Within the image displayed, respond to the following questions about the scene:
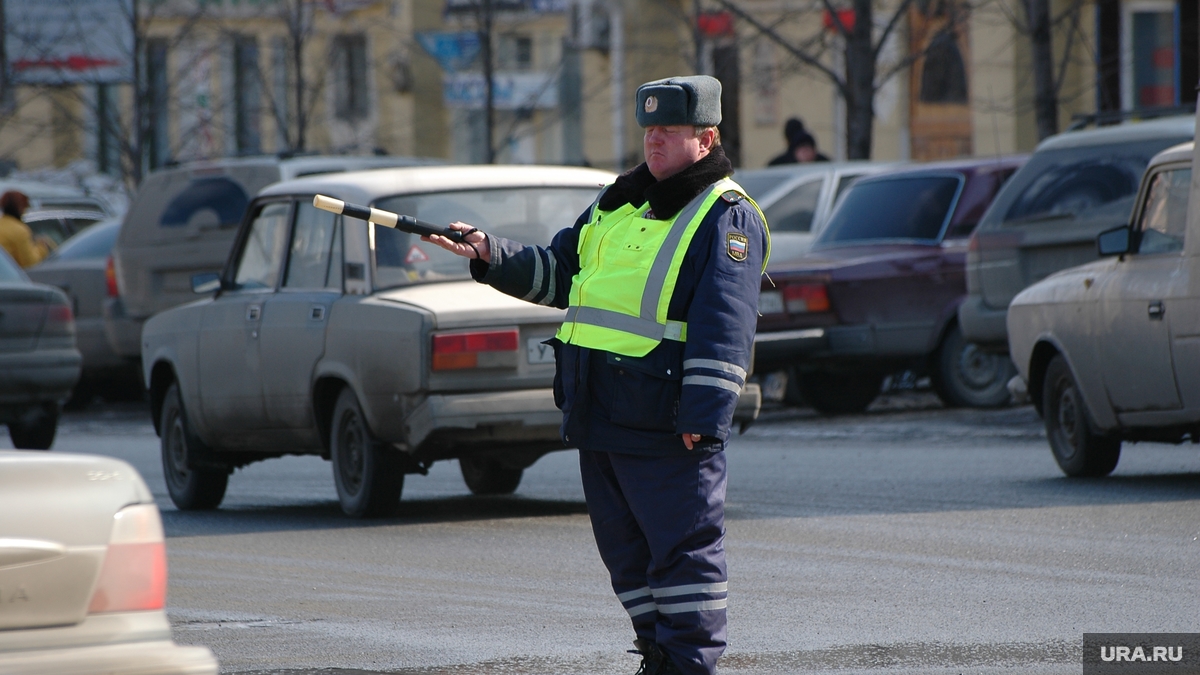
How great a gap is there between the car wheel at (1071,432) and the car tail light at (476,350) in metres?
3.04

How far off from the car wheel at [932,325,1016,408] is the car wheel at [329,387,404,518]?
21.0 feet

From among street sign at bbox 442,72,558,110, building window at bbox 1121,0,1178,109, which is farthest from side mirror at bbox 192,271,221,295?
street sign at bbox 442,72,558,110

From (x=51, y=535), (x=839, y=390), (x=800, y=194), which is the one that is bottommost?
(x=839, y=390)

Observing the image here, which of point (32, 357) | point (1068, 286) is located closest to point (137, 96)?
point (32, 357)

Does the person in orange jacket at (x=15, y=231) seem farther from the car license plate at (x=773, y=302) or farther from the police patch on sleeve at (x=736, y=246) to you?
the police patch on sleeve at (x=736, y=246)

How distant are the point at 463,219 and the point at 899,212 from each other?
6228 millimetres

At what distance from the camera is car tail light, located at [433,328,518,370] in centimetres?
926

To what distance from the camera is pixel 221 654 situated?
21.4ft

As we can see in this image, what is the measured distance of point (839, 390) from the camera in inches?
633

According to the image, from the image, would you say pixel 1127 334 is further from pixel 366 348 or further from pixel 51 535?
pixel 51 535

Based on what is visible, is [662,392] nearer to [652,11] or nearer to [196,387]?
[196,387]

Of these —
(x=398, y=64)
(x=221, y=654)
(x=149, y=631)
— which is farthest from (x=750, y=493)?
(x=398, y=64)

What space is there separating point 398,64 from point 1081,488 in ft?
101

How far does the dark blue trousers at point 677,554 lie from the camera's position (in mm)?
5359
